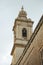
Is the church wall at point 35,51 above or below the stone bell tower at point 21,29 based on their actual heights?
above

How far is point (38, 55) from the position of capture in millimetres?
21031

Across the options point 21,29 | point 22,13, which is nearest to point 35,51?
point 21,29

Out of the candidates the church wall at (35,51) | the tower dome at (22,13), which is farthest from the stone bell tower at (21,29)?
the church wall at (35,51)

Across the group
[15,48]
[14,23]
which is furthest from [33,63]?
[14,23]

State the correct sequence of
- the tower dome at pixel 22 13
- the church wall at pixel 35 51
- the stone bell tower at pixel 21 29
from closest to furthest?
the church wall at pixel 35 51, the stone bell tower at pixel 21 29, the tower dome at pixel 22 13

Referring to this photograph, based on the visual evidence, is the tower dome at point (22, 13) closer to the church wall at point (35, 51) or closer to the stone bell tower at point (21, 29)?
the stone bell tower at point (21, 29)

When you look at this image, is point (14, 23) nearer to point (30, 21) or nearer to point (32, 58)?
point (30, 21)

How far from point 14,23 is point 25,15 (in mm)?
1704

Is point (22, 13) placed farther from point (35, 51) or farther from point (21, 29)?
point (35, 51)

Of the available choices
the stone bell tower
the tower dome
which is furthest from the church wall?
the tower dome

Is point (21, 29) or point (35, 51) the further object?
point (21, 29)

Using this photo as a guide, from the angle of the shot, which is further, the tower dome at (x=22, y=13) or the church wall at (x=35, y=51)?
the tower dome at (x=22, y=13)

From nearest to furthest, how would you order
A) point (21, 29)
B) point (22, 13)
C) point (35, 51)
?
point (35, 51)
point (21, 29)
point (22, 13)

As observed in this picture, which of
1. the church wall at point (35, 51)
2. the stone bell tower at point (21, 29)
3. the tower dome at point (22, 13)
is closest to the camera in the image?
the church wall at point (35, 51)
